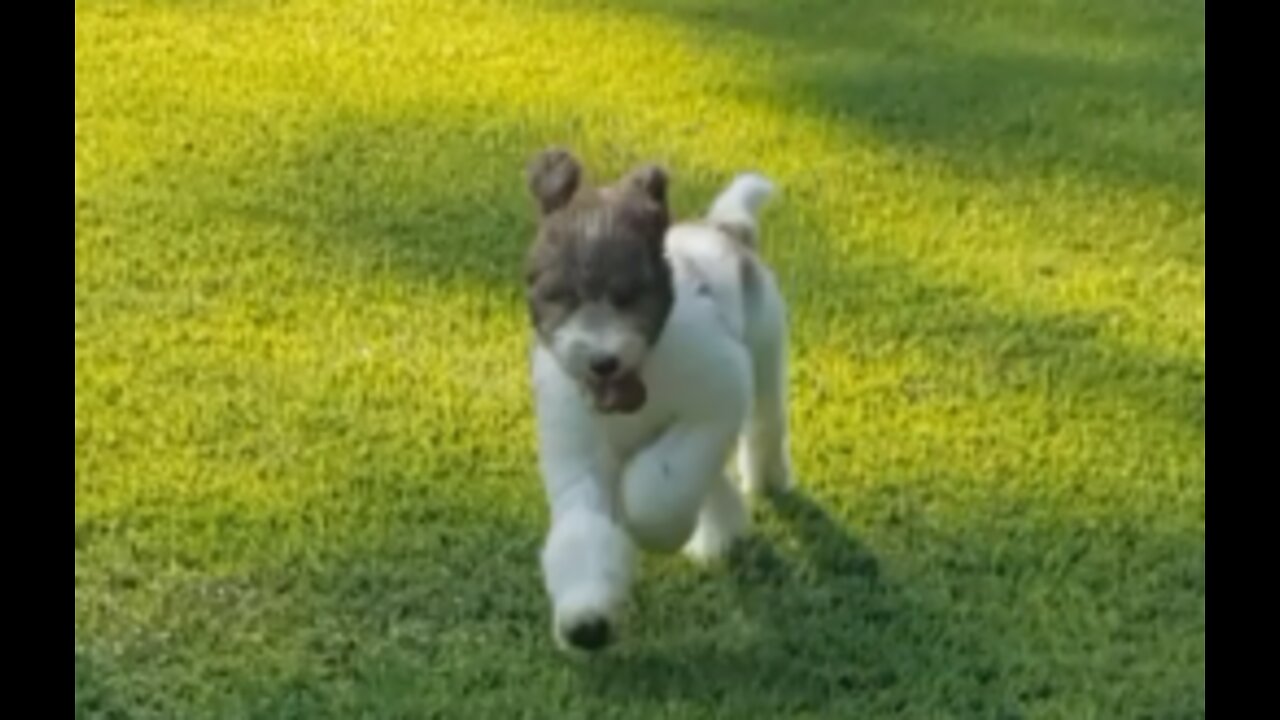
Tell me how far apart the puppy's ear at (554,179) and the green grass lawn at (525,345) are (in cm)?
53

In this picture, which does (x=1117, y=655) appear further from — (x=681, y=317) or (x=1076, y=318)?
(x=1076, y=318)

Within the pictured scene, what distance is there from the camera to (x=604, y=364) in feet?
10.3

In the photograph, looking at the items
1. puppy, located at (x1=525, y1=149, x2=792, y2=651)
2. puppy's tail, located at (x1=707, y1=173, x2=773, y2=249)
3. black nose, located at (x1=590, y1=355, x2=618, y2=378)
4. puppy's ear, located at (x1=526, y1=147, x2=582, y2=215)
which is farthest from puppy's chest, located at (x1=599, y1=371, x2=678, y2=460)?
puppy's tail, located at (x1=707, y1=173, x2=773, y2=249)

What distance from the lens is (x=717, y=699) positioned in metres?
3.26

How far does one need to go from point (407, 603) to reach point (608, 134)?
201 cm

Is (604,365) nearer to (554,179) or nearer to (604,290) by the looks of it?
(604,290)

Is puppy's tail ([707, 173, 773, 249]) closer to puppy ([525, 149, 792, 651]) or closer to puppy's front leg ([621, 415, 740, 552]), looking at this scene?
puppy ([525, 149, 792, 651])

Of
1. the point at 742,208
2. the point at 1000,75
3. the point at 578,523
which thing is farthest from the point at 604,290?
the point at 1000,75

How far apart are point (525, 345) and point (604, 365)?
1.14 metres

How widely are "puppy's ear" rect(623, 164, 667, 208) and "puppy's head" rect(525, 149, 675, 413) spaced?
13 millimetres

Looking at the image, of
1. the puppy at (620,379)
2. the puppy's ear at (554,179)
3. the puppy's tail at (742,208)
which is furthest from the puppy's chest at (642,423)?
the puppy's tail at (742,208)
